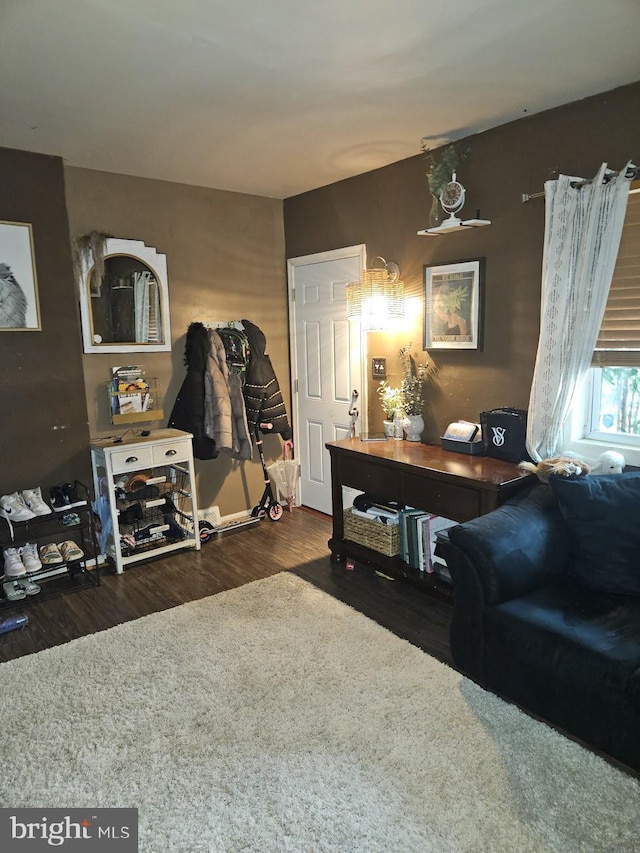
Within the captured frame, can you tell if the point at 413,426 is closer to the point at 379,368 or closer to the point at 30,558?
the point at 379,368

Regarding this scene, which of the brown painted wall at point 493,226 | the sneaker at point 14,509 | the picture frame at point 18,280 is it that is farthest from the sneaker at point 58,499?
the brown painted wall at point 493,226

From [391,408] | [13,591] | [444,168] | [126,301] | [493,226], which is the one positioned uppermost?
[444,168]

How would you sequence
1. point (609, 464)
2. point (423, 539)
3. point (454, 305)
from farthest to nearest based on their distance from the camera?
1. point (454, 305)
2. point (423, 539)
3. point (609, 464)

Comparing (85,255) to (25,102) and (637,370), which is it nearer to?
(25,102)

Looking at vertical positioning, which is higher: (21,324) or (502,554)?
(21,324)

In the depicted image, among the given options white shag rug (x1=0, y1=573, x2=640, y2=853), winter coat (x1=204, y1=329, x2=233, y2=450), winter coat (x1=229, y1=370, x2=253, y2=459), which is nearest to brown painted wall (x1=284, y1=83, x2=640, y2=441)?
winter coat (x1=229, y1=370, x2=253, y2=459)

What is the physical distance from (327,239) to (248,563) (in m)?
2.45

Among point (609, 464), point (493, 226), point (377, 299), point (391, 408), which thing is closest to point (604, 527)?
point (609, 464)

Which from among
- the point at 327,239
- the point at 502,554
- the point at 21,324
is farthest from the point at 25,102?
the point at 502,554

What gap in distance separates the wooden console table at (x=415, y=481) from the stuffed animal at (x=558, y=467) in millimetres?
50

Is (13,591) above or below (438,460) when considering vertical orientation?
below

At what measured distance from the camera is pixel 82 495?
3.60 meters

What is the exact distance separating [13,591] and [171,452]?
1217 mm

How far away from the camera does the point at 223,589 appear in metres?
3.34
